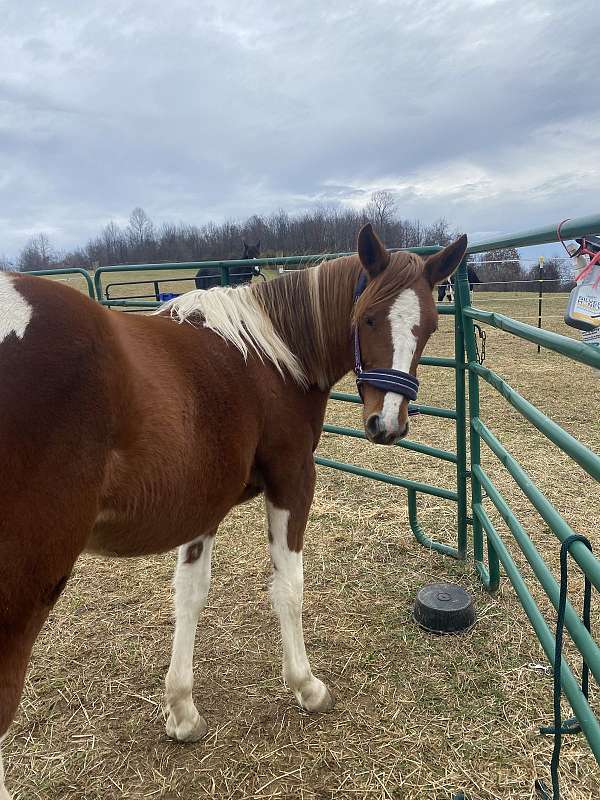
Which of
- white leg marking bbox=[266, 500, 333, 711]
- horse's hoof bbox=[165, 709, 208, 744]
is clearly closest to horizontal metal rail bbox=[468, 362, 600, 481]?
white leg marking bbox=[266, 500, 333, 711]

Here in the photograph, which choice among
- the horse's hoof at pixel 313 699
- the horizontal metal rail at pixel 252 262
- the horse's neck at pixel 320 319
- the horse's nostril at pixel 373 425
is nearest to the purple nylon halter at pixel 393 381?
the horse's nostril at pixel 373 425

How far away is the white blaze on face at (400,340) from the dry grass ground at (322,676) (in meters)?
1.25

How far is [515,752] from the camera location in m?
1.85

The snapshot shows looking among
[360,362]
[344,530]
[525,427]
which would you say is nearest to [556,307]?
[525,427]

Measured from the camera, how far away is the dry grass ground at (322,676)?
1.81 meters

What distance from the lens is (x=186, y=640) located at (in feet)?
6.95

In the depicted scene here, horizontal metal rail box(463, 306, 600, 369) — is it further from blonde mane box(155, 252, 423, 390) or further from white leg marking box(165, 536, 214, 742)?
white leg marking box(165, 536, 214, 742)

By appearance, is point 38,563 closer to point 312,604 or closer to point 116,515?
point 116,515

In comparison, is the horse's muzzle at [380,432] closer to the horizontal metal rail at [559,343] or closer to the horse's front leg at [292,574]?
the horse's front leg at [292,574]

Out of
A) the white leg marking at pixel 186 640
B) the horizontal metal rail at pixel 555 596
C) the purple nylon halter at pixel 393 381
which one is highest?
the purple nylon halter at pixel 393 381

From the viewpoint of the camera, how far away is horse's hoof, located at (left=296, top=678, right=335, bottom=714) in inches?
82.5

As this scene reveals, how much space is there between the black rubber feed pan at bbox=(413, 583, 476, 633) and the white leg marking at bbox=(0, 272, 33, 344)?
7.35ft

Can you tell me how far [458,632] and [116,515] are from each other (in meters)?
1.93

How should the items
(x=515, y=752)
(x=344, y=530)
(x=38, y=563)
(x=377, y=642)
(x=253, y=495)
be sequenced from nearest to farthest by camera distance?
1. (x=38, y=563)
2. (x=515, y=752)
3. (x=253, y=495)
4. (x=377, y=642)
5. (x=344, y=530)
